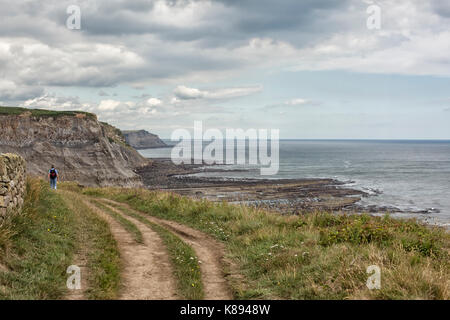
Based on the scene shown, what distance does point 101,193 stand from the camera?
90.6 ft

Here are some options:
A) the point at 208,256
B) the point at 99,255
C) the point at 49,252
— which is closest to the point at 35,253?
the point at 49,252

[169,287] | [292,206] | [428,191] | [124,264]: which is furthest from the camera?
[428,191]

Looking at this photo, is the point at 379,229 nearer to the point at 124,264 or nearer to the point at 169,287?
the point at 169,287

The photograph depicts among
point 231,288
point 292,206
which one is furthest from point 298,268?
point 292,206

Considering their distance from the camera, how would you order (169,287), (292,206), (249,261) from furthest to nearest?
(292,206), (249,261), (169,287)

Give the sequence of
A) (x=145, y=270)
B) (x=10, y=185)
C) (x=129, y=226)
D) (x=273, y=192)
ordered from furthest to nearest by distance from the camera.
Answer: (x=273, y=192), (x=129, y=226), (x=10, y=185), (x=145, y=270)

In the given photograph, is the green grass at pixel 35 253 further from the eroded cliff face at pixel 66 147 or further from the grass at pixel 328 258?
the eroded cliff face at pixel 66 147

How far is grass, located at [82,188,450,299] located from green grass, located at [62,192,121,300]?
2718 mm

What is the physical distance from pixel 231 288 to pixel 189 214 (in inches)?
357

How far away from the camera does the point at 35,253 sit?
846 cm

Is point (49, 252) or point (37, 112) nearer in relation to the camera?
point (49, 252)

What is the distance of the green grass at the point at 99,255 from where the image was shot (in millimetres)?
7164

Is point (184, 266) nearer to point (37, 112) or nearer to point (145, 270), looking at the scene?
point (145, 270)

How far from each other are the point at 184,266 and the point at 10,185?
17.8 feet
